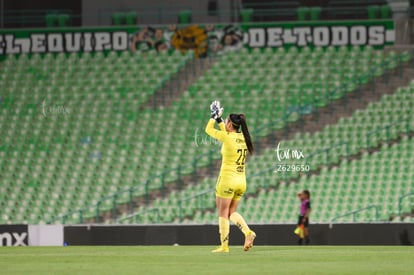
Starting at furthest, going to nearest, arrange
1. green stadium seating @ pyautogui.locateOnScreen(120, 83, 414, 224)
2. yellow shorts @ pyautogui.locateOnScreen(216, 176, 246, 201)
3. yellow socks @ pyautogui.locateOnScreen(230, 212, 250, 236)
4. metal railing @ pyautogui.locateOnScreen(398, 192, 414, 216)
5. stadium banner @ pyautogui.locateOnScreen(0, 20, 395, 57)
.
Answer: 1. stadium banner @ pyautogui.locateOnScreen(0, 20, 395, 57)
2. green stadium seating @ pyautogui.locateOnScreen(120, 83, 414, 224)
3. metal railing @ pyautogui.locateOnScreen(398, 192, 414, 216)
4. yellow shorts @ pyautogui.locateOnScreen(216, 176, 246, 201)
5. yellow socks @ pyautogui.locateOnScreen(230, 212, 250, 236)

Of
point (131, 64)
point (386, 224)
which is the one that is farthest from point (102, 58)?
point (386, 224)

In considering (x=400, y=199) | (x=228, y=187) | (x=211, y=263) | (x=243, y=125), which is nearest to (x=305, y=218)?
(x=400, y=199)

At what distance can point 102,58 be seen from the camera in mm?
34812

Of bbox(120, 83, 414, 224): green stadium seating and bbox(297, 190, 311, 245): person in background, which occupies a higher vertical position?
bbox(120, 83, 414, 224): green stadium seating

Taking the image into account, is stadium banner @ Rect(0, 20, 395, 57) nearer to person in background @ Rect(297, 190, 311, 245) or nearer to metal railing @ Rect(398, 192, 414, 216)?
metal railing @ Rect(398, 192, 414, 216)

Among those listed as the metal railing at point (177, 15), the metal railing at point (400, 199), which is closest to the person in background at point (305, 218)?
the metal railing at point (400, 199)

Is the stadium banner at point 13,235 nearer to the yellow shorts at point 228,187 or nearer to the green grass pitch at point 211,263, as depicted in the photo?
the green grass pitch at point 211,263

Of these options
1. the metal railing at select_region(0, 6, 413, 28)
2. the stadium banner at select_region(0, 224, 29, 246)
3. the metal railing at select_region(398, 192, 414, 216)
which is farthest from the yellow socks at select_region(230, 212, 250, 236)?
the metal railing at select_region(0, 6, 413, 28)

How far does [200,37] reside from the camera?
34500mm

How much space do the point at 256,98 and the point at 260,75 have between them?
1.07 metres

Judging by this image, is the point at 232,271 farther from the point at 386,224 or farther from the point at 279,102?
the point at 279,102

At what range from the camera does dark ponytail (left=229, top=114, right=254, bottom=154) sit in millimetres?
16891

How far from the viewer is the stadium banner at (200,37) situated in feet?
111

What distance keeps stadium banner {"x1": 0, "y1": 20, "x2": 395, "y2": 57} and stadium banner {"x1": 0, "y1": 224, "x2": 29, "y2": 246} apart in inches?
400
